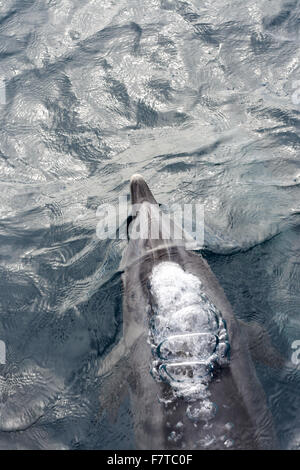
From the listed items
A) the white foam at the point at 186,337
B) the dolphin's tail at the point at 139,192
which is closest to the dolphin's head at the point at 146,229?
the dolphin's tail at the point at 139,192

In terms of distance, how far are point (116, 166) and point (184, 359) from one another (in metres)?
4.55

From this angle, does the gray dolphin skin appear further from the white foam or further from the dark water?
the dark water

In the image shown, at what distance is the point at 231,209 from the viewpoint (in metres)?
7.95

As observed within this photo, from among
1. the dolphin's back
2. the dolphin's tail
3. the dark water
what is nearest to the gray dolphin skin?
the dolphin's back

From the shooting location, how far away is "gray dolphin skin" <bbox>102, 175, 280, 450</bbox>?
485 cm

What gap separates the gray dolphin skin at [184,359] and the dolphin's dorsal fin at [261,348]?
2 cm

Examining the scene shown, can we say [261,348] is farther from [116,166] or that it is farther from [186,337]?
[116,166]

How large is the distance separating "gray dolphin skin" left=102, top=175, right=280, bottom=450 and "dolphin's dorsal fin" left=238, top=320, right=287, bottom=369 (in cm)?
2

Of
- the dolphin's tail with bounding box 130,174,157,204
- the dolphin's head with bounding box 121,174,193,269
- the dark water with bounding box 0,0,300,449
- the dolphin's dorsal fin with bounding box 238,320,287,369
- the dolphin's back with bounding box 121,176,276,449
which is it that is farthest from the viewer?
the dolphin's tail with bounding box 130,174,157,204

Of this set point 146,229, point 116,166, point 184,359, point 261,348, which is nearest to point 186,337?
point 184,359

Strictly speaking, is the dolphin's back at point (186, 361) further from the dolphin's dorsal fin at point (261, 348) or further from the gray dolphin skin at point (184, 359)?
the dolphin's dorsal fin at point (261, 348)

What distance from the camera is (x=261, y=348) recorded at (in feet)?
19.5

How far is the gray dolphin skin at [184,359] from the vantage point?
4.85 metres
